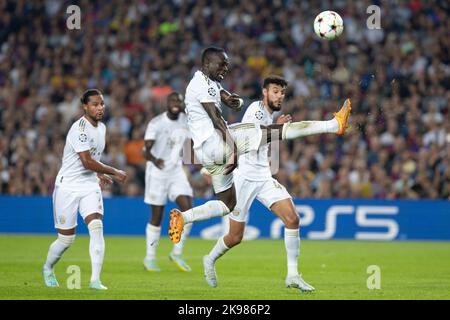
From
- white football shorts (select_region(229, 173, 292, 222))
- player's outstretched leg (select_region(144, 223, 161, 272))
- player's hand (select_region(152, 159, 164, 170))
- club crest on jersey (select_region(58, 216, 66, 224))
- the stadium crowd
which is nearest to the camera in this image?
club crest on jersey (select_region(58, 216, 66, 224))

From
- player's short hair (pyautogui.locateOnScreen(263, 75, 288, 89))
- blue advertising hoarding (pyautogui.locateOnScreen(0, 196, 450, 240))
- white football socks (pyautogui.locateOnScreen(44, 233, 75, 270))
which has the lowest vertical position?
blue advertising hoarding (pyautogui.locateOnScreen(0, 196, 450, 240))

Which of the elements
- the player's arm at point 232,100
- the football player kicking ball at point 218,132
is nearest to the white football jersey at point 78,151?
the football player kicking ball at point 218,132

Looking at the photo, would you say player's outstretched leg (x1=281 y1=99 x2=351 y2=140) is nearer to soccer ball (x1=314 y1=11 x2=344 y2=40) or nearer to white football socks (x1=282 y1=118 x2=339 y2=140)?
white football socks (x1=282 y1=118 x2=339 y2=140)

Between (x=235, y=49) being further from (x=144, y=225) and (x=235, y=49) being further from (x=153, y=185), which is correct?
(x=153, y=185)

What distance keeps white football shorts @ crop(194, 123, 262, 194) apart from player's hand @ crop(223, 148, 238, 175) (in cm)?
5

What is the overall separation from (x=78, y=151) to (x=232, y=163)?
197cm

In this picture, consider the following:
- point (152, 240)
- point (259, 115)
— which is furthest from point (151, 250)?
point (259, 115)

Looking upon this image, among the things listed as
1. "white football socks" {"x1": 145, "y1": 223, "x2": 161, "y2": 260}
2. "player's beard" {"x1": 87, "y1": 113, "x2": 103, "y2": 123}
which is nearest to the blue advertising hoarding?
"white football socks" {"x1": 145, "y1": 223, "x2": 161, "y2": 260}

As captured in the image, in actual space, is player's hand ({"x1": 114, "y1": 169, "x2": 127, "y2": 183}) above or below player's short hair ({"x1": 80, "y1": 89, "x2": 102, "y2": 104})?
below

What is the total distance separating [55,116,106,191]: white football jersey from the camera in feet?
38.9

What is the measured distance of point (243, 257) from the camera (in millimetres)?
17359

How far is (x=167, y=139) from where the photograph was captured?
1616 centimetres

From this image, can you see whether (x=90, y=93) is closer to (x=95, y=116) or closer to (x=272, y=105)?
(x=95, y=116)

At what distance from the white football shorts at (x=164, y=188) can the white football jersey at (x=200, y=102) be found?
14.1ft
